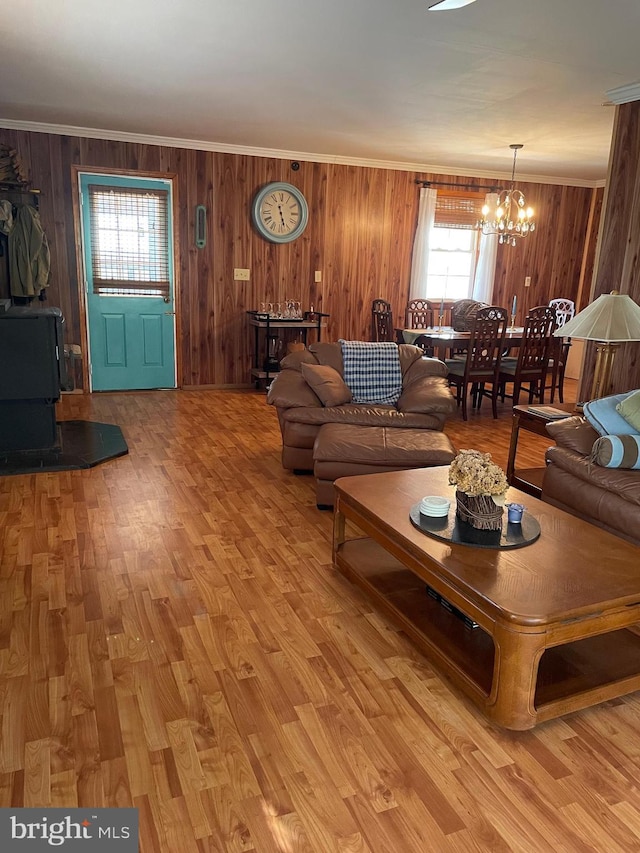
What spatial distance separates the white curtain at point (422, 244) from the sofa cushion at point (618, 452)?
197 inches

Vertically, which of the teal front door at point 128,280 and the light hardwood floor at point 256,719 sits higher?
the teal front door at point 128,280

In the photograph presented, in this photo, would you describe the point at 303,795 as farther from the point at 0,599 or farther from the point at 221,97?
the point at 221,97

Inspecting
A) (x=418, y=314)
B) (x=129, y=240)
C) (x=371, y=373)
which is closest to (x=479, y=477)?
(x=371, y=373)

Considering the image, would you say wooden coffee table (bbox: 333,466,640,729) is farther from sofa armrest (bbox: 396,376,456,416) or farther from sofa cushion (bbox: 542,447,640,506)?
sofa armrest (bbox: 396,376,456,416)

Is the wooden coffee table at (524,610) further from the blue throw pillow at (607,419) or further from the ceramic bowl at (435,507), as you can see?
the blue throw pillow at (607,419)

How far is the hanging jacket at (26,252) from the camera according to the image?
5.71 meters

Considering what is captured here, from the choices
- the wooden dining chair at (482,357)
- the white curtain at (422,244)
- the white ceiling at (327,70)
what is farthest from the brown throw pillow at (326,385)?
the white curtain at (422,244)

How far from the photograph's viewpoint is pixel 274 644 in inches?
91.4

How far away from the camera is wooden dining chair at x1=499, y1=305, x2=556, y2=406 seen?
19.9 feet

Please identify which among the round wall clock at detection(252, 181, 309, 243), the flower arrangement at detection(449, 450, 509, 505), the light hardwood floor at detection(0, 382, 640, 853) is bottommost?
the light hardwood floor at detection(0, 382, 640, 853)

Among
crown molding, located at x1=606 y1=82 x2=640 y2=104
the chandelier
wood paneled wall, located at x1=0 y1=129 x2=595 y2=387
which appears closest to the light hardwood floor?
crown molding, located at x1=606 y1=82 x2=640 y2=104

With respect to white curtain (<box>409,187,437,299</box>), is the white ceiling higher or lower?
higher

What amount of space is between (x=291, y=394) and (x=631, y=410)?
78.2 inches

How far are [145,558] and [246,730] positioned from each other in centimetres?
126
